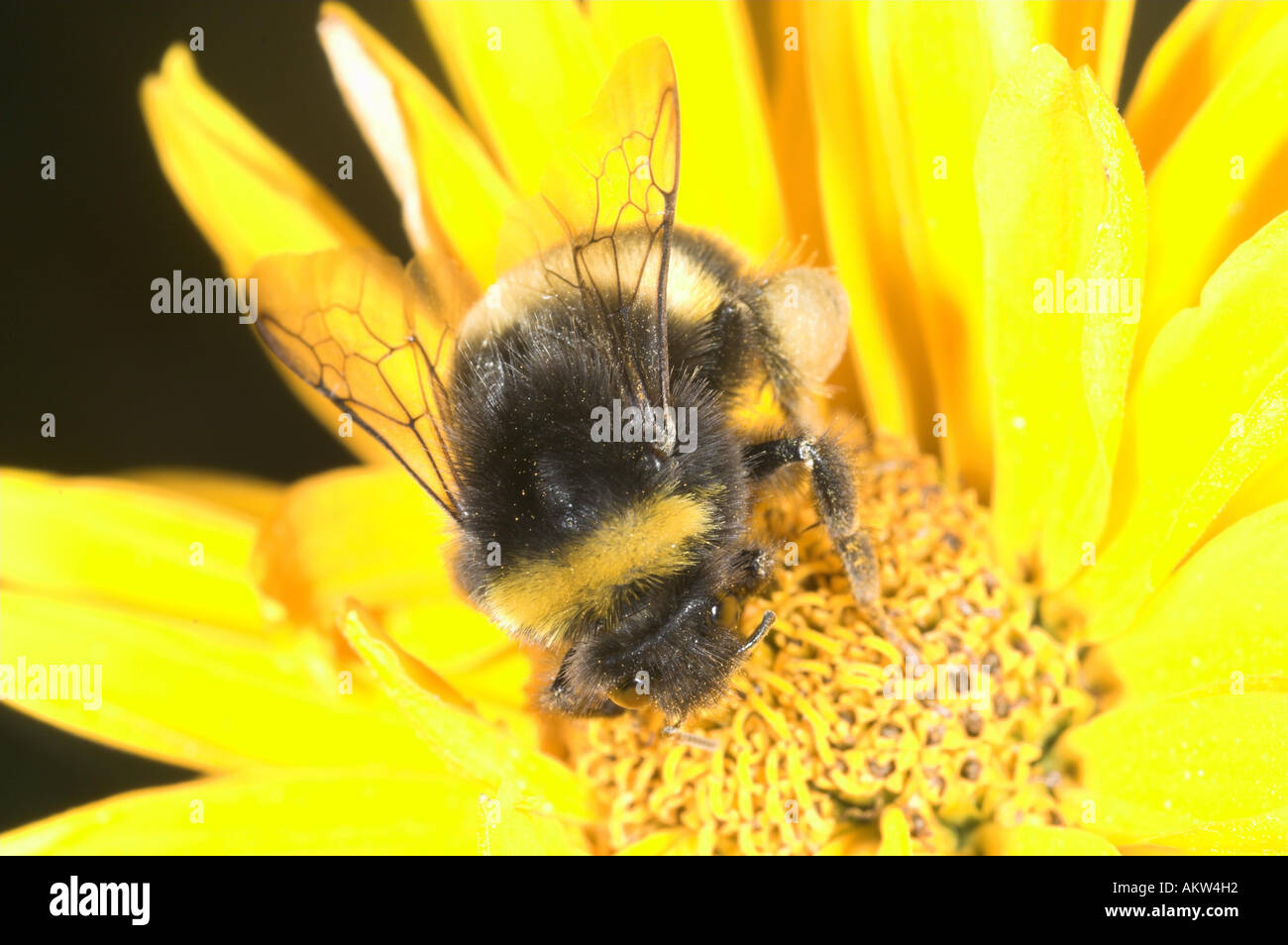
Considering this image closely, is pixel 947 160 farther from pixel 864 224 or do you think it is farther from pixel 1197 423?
pixel 1197 423

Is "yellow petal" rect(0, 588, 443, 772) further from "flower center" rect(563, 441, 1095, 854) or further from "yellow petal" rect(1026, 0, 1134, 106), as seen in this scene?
"yellow petal" rect(1026, 0, 1134, 106)

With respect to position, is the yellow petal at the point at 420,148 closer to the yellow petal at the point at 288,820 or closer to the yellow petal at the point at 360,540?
the yellow petal at the point at 360,540

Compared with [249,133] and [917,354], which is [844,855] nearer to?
[917,354]

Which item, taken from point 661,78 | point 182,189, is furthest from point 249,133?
point 661,78

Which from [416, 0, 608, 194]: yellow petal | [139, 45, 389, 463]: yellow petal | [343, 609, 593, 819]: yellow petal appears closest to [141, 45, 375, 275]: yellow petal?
[139, 45, 389, 463]: yellow petal

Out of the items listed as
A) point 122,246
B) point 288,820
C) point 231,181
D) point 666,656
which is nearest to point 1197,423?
point 666,656
